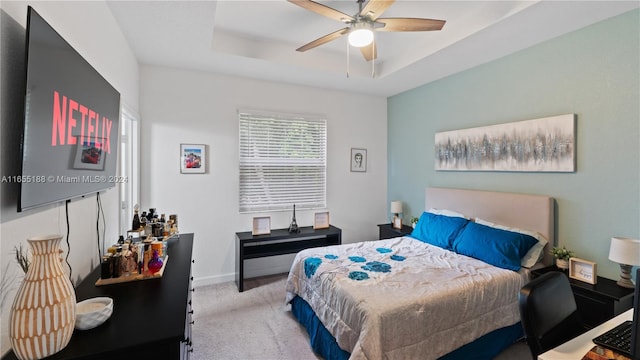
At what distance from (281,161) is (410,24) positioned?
95.3 inches

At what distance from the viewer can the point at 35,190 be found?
103 centimetres

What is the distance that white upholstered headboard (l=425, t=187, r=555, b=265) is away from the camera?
2631 millimetres

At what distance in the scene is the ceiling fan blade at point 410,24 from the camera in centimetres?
213

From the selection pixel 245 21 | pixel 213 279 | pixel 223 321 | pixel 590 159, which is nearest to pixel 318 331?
pixel 223 321

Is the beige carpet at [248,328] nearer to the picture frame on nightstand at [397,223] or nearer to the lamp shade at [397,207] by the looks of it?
the picture frame on nightstand at [397,223]

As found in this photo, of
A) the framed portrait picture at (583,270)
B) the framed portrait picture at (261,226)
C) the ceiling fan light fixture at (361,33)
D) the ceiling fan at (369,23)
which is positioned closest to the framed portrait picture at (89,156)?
the ceiling fan at (369,23)

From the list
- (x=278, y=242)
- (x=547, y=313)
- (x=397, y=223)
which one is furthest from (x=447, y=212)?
(x=547, y=313)

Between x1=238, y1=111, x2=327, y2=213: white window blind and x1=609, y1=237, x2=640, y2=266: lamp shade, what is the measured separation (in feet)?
10.1

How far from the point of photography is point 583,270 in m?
2.29

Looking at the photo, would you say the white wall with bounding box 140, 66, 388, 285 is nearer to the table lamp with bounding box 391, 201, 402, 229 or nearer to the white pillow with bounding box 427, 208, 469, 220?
the table lamp with bounding box 391, 201, 402, 229

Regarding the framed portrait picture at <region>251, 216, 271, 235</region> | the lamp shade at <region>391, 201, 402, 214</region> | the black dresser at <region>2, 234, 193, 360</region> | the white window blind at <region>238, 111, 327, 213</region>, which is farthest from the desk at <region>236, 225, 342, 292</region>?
the black dresser at <region>2, 234, 193, 360</region>

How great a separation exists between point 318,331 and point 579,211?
2.49 m

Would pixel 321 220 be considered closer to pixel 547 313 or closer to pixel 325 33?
pixel 325 33

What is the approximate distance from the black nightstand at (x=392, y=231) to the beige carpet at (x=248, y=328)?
166cm
